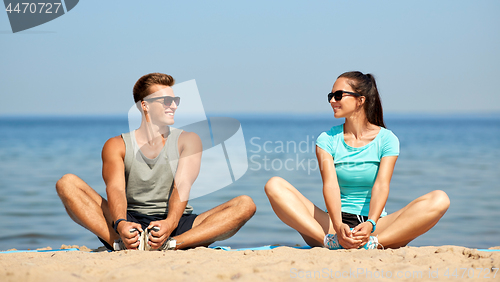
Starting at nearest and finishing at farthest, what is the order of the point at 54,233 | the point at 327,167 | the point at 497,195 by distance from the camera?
the point at 327,167
the point at 54,233
the point at 497,195

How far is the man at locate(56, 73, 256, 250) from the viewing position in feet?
12.1

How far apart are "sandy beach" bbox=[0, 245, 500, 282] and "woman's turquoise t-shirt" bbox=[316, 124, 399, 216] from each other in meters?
0.56

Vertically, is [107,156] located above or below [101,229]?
above

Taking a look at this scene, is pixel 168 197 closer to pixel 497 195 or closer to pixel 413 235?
pixel 413 235

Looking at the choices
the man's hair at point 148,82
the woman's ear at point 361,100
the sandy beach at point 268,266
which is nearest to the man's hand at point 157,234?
the sandy beach at point 268,266

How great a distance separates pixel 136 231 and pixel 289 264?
4.42 feet

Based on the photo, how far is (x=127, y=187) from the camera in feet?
12.8

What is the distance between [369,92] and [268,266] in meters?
1.95

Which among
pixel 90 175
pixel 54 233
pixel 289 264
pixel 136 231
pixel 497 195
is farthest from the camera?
pixel 90 175

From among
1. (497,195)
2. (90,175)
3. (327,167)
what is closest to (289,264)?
(327,167)

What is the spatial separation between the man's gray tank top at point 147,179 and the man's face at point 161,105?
286 millimetres

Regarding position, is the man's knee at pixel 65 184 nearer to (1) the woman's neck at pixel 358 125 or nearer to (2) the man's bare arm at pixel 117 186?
(2) the man's bare arm at pixel 117 186

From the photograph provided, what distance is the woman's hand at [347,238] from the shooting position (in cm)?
342

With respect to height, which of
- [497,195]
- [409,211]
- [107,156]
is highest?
[107,156]
